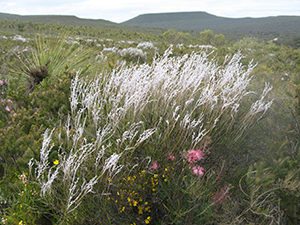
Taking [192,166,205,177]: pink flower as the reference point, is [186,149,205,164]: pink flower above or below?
above

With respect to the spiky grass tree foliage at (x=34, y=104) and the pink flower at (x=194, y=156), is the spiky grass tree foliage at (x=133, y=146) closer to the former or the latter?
the pink flower at (x=194, y=156)

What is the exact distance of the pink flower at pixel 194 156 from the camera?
3.46 metres

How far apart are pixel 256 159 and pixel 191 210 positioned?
98 centimetres

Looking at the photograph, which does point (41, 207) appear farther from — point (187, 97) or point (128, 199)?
point (187, 97)

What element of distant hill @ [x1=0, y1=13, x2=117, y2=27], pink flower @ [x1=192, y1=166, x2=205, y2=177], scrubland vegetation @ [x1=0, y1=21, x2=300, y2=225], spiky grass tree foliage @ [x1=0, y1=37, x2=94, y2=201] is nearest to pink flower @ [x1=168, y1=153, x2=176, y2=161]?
scrubland vegetation @ [x1=0, y1=21, x2=300, y2=225]

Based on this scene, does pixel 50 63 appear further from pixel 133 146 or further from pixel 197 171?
pixel 197 171

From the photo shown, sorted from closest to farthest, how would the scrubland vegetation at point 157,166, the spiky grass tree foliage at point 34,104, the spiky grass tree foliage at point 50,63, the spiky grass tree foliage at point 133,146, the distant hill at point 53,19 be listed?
the spiky grass tree foliage at point 133,146, the scrubland vegetation at point 157,166, the spiky grass tree foliage at point 34,104, the spiky grass tree foliage at point 50,63, the distant hill at point 53,19

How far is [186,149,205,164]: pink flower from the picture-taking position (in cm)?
346

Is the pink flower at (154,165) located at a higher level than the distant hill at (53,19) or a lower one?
higher

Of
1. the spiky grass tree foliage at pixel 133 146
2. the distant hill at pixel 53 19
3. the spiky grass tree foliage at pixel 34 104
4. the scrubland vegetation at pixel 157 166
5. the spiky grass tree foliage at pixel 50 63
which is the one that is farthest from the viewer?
the distant hill at pixel 53 19

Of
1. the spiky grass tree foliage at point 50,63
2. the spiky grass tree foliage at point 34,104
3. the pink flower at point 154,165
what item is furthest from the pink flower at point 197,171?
the spiky grass tree foliage at point 50,63

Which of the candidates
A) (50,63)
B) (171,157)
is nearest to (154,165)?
(171,157)

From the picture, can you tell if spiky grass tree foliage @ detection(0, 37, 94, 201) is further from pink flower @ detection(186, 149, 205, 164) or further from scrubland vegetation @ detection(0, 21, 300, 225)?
pink flower @ detection(186, 149, 205, 164)

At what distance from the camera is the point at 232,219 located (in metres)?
3.51
